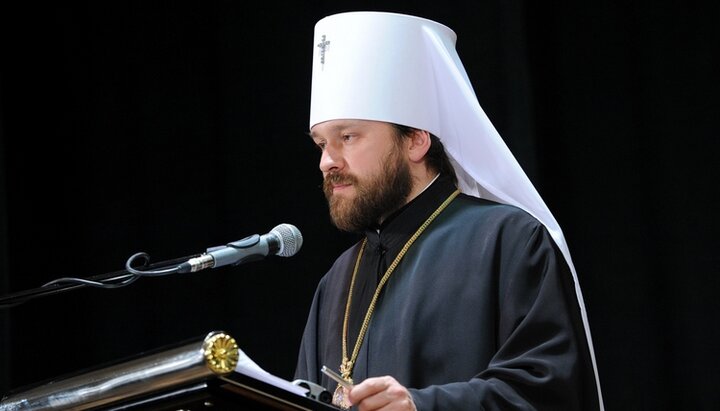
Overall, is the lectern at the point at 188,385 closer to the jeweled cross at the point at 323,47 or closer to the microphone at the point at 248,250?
the microphone at the point at 248,250

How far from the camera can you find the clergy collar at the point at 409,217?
2932mm

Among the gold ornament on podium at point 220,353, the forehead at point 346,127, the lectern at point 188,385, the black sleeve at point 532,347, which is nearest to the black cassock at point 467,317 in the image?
the black sleeve at point 532,347

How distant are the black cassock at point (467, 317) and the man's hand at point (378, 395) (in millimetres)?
100

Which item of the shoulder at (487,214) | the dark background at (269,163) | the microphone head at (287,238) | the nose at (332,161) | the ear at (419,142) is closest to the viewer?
the microphone head at (287,238)

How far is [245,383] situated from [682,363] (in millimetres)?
2133

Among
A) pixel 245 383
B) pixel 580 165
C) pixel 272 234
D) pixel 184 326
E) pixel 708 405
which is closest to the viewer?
pixel 245 383

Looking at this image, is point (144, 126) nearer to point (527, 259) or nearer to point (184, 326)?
point (184, 326)

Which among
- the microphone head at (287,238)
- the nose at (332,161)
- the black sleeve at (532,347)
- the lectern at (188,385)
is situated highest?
the nose at (332,161)

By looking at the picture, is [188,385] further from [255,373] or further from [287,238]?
[287,238]

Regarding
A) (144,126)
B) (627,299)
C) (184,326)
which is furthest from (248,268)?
(627,299)

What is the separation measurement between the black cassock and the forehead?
9.3 inches

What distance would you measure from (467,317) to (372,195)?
492 mm

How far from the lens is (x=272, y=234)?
230 centimetres

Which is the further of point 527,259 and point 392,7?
point 392,7
